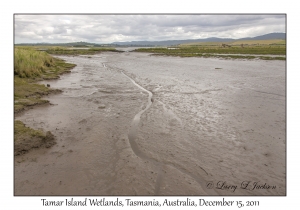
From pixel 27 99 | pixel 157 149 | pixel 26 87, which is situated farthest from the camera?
pixel 26 87

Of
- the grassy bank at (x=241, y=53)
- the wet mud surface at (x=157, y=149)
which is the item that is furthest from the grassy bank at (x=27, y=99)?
the grassy bank at (x=241, y=53)

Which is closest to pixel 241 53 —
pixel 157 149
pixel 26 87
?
pixel 26 87

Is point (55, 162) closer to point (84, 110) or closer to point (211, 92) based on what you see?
point (84, 110)

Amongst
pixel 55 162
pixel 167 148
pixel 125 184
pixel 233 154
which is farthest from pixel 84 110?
pixel 233 154

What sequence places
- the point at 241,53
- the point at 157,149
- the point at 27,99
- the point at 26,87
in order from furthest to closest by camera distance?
the point at 241,53 → the point at 26,87 → the point at 27,99 → the point at 157,149

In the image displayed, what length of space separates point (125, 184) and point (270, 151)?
488 centimetres

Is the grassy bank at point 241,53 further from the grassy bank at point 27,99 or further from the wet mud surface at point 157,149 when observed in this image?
the grassy bank at point 27,99

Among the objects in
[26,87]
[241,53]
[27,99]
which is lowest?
[27,99]

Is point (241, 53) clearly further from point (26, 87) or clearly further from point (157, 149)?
point (157, 149)

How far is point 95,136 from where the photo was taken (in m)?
7.66

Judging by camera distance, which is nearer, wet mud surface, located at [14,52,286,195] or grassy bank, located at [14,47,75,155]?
wet mud surface, located at [14,52,286,195]

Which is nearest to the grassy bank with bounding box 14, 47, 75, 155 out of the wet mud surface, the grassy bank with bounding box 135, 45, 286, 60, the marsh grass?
the marsh grass

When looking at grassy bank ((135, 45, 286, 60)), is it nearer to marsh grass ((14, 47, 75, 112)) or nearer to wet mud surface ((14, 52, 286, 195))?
wet mud surface ((14, 52, 286, 195))

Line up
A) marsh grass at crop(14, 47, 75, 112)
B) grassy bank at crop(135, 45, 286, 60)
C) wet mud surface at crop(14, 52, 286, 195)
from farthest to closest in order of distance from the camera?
grassy bank at crop(135, 45, 286, 60) → marsh grass at crop(14, 47, 75, 112) → wet mud surface at crop(14, 52, 286, 195)
